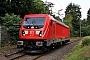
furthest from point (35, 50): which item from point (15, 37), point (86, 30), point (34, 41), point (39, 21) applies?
point (86, 30)

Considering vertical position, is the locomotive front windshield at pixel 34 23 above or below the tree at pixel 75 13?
above

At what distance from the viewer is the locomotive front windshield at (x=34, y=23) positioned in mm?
16781

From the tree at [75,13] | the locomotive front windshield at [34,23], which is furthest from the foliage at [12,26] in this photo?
the tree at [75,13]

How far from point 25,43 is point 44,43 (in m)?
1.41

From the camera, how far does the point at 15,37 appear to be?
75.1 ft

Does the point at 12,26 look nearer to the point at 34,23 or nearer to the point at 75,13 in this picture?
the point at 34,23

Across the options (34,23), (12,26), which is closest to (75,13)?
(12,26)

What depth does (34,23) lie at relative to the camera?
17.0m

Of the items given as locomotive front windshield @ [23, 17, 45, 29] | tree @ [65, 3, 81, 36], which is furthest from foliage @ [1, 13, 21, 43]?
tree @ [65, 3, 81, 36]

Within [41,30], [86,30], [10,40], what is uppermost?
[41,30]

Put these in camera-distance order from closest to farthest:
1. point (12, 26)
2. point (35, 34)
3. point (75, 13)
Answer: point (35, 34)
point (12, 26)
point (75, 13)

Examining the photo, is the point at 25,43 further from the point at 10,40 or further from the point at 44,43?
the point at 10,40

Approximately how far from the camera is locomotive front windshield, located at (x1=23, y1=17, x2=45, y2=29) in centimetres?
1678

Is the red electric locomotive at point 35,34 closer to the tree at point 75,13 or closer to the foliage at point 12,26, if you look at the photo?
the foliage at point 12,26
